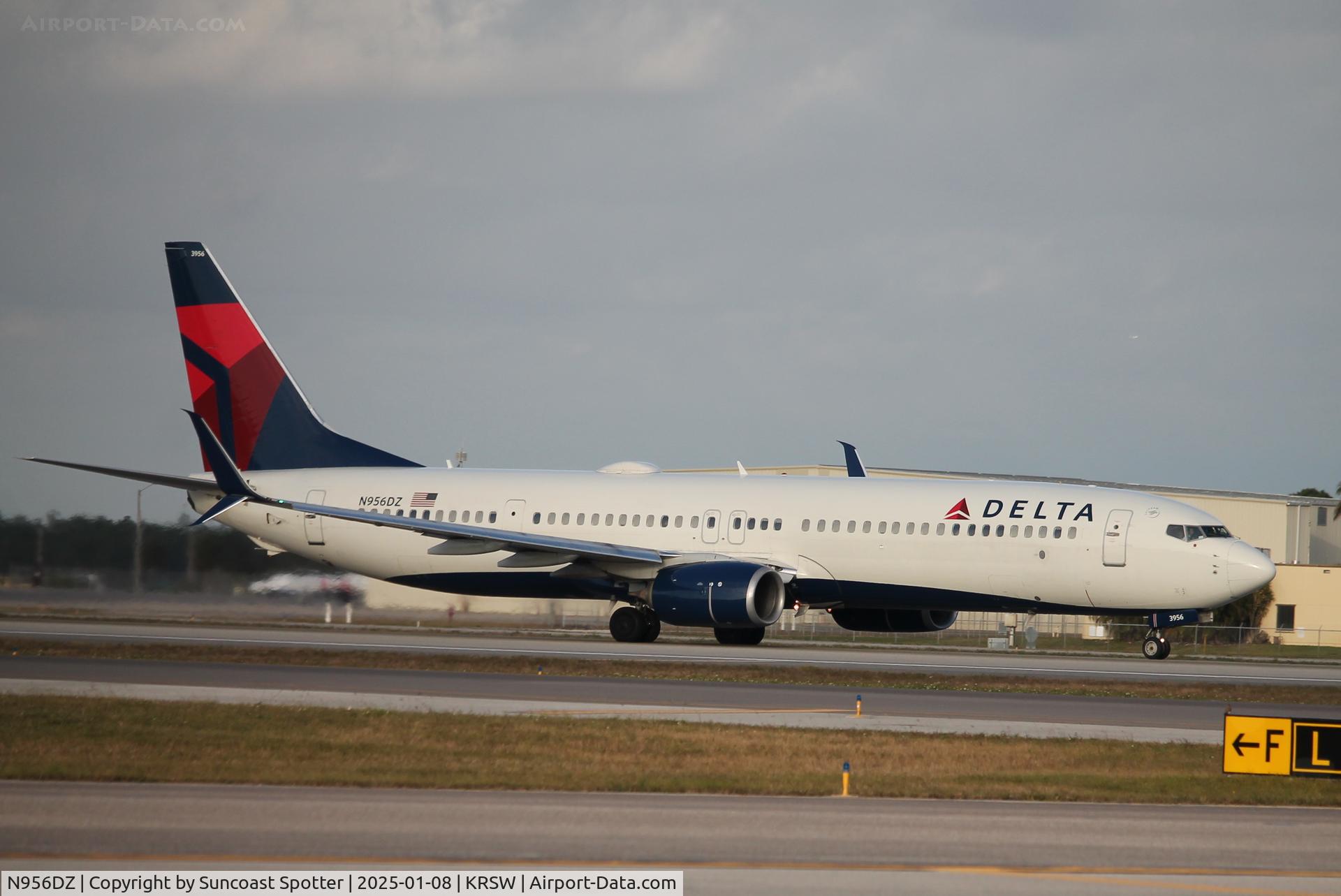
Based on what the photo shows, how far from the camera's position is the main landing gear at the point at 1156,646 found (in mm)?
35188

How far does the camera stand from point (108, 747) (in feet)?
52.2

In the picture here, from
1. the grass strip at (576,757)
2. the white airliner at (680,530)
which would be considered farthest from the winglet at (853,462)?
A: the grass strip at (576,757)

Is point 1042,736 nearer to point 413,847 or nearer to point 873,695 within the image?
point 873,695

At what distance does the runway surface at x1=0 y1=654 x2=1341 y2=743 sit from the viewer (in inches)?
806

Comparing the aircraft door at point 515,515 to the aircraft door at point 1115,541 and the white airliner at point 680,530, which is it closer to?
the white airliner at point 680,530

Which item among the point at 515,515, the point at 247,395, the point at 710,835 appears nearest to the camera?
the point at 710,835

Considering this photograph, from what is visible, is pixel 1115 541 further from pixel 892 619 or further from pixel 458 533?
pixel 458 533

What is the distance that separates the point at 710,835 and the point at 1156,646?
26.1 metres

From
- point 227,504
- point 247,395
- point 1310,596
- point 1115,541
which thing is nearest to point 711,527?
point 1115,541

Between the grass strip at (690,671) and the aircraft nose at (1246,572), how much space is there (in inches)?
189

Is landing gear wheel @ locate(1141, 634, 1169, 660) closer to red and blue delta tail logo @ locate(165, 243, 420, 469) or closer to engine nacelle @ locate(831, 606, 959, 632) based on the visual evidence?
engine nacelle @ locate(831, 606, 959, 632)

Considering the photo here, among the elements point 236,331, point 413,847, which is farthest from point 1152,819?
point 236,331

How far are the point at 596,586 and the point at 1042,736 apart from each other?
1999 centimetres

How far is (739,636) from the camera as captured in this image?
38.1 m
